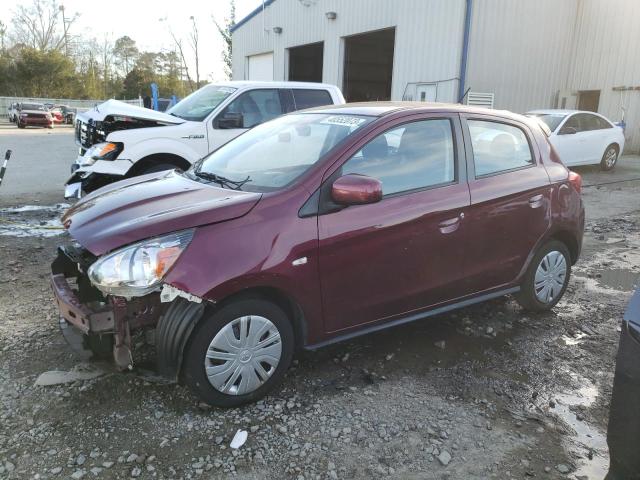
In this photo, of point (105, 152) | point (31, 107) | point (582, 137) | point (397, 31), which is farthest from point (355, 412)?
point (31, 107)

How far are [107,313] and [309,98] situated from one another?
586 cm

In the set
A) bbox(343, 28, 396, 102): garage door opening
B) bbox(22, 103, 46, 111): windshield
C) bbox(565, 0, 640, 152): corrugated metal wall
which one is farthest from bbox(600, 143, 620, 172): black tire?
bbox(22, 103, 46, 111): windshield

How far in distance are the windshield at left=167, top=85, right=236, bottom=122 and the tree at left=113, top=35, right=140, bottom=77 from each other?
56.3 metres

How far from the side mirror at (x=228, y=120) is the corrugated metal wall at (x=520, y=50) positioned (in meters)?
10.8

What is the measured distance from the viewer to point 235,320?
9.50ft

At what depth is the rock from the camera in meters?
2.72

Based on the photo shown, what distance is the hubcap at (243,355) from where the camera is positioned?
9.50ft

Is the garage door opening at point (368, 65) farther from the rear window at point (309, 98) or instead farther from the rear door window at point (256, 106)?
the rear door window at point (256, 106)

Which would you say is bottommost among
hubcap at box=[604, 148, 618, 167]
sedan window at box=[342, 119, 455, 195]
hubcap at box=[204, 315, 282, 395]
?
hubcap at box=[204, 315, 282, 395]

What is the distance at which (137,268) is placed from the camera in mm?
2730

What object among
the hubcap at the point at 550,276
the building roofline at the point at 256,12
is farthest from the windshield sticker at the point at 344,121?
the building roofline at the point at 256,12

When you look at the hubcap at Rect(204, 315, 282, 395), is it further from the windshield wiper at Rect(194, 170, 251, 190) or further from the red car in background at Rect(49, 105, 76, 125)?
the red car in background at Rect(49, 105, 76, 125)

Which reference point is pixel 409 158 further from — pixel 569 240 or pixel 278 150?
pixel 569 240

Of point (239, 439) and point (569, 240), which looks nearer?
point (239, 439)
